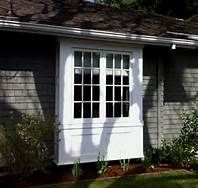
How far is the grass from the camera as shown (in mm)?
7367

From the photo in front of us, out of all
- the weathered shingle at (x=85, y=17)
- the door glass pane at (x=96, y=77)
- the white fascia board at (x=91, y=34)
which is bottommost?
the door glass pane at (x=96, y=77)

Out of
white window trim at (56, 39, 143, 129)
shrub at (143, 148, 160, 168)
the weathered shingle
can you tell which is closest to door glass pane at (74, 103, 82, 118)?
white window trim at (56, 39, 143, 129)

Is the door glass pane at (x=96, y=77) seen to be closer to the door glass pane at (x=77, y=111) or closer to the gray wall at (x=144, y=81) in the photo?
the door glass pane at (x=77, y=111)

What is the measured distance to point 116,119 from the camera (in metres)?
8.99

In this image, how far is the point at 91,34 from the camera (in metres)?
8.26

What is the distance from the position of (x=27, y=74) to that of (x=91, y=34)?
162 cm

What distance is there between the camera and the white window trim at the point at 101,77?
8.36 m

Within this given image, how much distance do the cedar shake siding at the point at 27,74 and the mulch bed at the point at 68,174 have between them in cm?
130

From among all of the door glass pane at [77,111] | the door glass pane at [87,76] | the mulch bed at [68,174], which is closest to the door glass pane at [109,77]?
the door glass pane at [87,76]

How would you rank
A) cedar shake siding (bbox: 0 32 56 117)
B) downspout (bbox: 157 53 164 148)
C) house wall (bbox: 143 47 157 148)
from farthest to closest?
downspout (bbox: 157 53 164 148)
house wall (bbox: 143 47 157 148)
cedar shake siding (bbox: 0 32 56 117)

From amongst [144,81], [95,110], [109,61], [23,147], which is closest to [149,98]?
[144,81]

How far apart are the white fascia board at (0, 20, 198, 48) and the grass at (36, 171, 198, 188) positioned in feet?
9.87

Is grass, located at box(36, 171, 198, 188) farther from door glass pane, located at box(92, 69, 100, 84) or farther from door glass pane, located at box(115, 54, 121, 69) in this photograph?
door glass pane, located at box(115, 54, 121, 69)

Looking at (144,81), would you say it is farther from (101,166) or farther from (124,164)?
(101,166)
